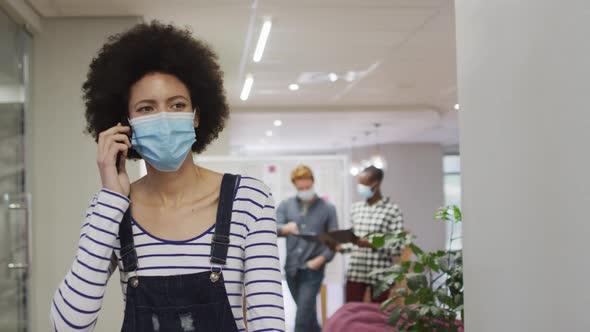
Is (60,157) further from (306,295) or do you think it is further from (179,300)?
(179,300)

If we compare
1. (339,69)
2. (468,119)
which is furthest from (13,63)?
(339,69)

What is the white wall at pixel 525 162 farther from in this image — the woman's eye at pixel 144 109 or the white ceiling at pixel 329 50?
the white ceiling at pixel 329 50

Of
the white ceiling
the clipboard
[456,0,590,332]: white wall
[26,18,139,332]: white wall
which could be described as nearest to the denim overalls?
[456,0,590,332]: white wall

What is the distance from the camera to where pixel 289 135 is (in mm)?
12992

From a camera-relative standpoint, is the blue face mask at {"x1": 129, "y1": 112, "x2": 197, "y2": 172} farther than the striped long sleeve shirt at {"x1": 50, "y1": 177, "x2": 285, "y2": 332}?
Yes

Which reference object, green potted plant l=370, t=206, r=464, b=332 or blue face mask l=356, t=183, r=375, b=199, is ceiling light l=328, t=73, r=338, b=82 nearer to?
blue face mask l=356, t=183, r=375, b=199

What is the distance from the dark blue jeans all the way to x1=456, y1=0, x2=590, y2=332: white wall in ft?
10.2

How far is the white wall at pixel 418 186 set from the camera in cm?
1502

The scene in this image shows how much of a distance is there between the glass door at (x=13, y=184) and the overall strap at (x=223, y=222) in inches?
95.3

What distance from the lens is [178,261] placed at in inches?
51.3

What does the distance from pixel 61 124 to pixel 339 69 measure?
129 inches

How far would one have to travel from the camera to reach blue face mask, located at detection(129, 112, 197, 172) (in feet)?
4.70

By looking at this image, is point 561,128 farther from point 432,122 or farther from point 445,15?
point 432,122

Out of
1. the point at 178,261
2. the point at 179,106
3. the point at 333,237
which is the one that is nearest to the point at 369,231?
the point at 333,237
